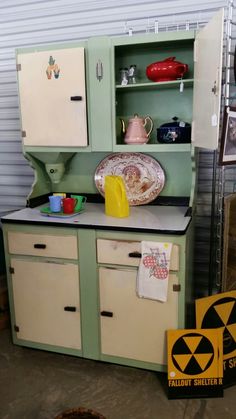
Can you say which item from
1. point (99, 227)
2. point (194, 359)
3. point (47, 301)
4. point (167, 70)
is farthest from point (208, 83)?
point (47, 301)

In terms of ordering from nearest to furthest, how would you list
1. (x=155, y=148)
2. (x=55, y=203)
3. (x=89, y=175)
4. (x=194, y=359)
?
(x=194, y=359), (x=155, y=148), (x=55, y=203), (x=89, y=175)

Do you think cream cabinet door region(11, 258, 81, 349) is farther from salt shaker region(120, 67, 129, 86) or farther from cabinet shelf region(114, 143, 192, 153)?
salt shaker region(120, 67, 129, 86)

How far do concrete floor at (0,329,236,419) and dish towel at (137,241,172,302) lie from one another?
547 mm

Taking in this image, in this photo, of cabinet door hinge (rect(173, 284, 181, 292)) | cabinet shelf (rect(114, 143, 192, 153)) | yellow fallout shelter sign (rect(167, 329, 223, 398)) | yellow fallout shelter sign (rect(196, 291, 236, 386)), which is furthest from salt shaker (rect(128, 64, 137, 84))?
yellow fallout shelter sign (rect(167, 329, 223, 398))

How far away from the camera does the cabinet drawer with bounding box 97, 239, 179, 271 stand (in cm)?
202

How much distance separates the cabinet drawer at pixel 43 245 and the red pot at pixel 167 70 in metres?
1.11

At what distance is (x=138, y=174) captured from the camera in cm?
252

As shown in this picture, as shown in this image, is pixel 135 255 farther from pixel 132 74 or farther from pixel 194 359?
pixel 132 74

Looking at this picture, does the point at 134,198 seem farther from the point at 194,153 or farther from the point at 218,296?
the point at 218,296

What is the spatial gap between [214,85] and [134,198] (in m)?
1.06

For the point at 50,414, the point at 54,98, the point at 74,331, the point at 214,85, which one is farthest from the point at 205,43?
the point at 50,414

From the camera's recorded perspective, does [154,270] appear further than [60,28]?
No

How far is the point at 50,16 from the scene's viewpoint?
2.68m

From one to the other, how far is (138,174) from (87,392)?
1.42 m
